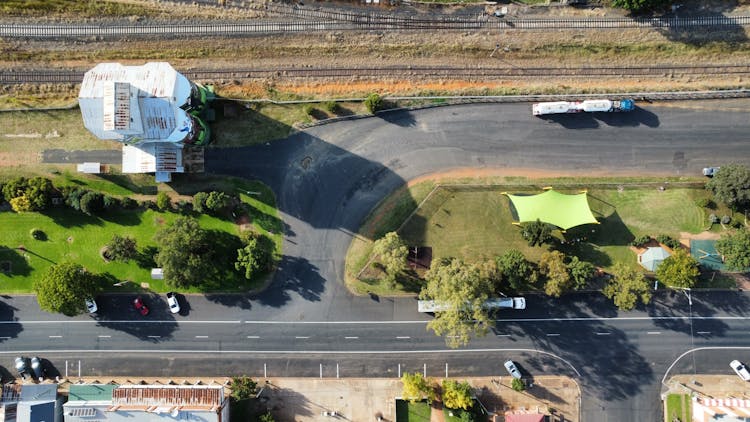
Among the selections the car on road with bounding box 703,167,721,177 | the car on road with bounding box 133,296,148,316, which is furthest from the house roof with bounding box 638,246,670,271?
the car on road with bounding box 133,296,148,316

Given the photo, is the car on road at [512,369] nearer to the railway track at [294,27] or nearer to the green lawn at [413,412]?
the green lawn at [413,412]

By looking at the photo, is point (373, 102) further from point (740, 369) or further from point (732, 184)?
point (740, 369)

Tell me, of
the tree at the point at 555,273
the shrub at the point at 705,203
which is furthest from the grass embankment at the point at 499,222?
the tree at the point at 555,273

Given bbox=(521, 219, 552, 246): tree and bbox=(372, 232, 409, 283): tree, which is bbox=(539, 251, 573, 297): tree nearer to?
bbox=(521, 219, 552, 246): tree

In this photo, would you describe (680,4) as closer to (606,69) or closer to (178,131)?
(606,69)

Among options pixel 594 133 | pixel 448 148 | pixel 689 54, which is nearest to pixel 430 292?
pixel 448 148

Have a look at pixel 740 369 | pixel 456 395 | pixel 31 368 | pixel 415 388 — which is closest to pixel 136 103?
pixel 31 368

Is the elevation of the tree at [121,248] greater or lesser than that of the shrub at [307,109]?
lesser

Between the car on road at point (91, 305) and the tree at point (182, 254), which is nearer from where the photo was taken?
the tree at point (182, 254)
